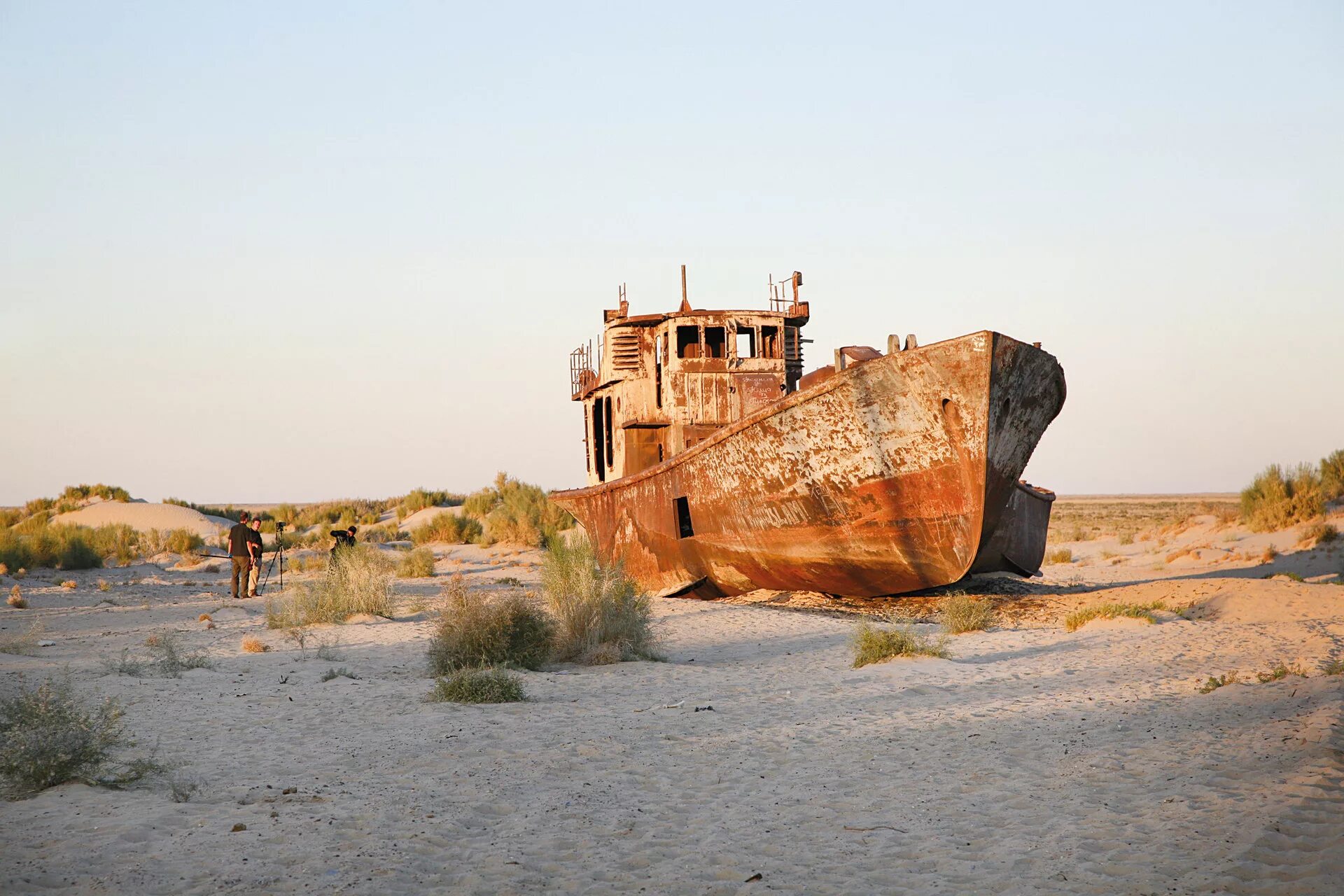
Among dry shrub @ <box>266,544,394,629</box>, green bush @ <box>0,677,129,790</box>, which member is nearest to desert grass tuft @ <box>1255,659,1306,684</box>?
green bush @ <box>0,677,129,790</box>

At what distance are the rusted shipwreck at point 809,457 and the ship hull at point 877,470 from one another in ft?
0.07

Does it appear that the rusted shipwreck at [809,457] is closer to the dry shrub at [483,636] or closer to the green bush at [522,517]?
the dry shrub at [483,636]

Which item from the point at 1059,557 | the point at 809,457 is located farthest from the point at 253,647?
the point at 1059,557

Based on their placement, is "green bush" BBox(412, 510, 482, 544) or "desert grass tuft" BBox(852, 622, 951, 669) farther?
"green bush" BBox(412, 510, 482, 544)

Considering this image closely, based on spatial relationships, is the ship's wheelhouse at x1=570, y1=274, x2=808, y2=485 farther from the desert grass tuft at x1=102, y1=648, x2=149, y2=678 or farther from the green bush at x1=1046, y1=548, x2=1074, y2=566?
the green bush at x1=1046, y1=548, x2=1074, y2=566

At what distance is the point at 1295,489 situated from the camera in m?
23.0

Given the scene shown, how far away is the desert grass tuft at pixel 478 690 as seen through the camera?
728 centimetres

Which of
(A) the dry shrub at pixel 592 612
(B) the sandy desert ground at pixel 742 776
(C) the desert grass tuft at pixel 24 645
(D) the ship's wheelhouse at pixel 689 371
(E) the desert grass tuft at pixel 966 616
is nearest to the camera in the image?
Answer: (B) the sandy desert ground at pixel 742 776

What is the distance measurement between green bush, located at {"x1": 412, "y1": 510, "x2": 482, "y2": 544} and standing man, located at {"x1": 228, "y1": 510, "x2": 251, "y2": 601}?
1227cm

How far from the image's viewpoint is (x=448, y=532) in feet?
95.5

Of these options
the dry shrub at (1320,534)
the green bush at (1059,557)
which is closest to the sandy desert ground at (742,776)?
the dry shrub at (1320,534)

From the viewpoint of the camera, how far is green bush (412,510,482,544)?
95.3ft

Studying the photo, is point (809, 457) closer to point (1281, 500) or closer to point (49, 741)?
point (49, 741)

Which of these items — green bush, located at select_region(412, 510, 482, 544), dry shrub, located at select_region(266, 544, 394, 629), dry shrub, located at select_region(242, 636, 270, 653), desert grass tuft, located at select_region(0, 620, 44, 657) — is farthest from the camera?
green bush, located at select_region(412, 510, 482, 544)
